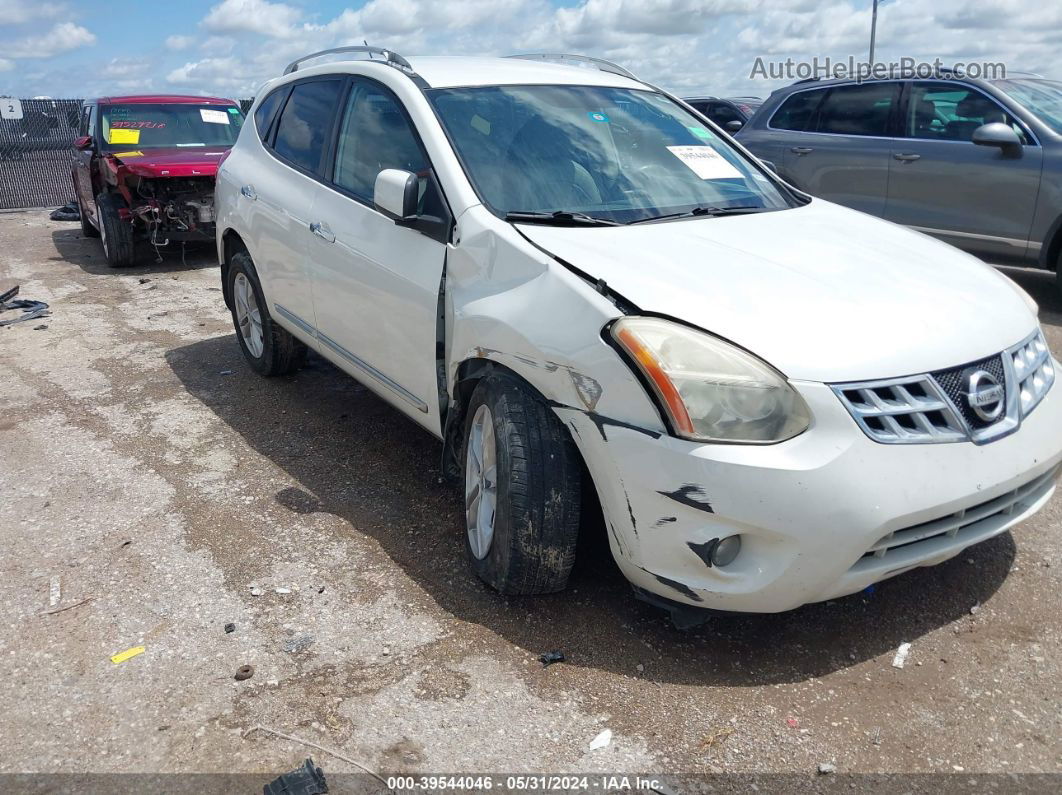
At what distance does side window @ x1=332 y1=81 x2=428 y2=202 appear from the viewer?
3.68 meters

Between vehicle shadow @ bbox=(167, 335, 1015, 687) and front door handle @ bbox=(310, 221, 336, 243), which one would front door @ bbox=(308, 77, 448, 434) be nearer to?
front door handle @ bbox=(310, 221, 336, 243)

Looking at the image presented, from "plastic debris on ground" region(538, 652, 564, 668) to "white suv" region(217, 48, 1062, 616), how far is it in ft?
0.76

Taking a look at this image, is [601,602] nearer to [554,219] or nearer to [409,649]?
[409,649]

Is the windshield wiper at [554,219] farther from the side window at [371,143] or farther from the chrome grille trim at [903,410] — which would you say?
the chrome grille trim at [903,410]

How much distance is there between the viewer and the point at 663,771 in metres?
2.41

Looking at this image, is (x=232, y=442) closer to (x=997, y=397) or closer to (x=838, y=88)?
(x=997, y=397)

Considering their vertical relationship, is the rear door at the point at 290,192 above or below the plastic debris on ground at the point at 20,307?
above

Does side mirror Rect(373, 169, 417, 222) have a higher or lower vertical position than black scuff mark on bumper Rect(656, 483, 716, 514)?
higher

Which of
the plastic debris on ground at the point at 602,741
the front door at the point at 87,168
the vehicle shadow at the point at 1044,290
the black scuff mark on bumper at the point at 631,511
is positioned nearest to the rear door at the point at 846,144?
the vehicle shadow at the point at 1044,290

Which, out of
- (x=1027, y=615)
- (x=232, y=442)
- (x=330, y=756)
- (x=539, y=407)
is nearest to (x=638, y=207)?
(x=539, y=407)

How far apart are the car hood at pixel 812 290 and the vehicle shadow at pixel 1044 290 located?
3.95m

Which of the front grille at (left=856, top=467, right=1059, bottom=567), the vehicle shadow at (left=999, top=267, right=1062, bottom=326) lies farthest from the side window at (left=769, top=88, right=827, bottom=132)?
the front grille at (left=856, top=467, right=1059, bottom=567)

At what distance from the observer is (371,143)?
3967 millimetres

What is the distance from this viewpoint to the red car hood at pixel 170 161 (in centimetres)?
892
